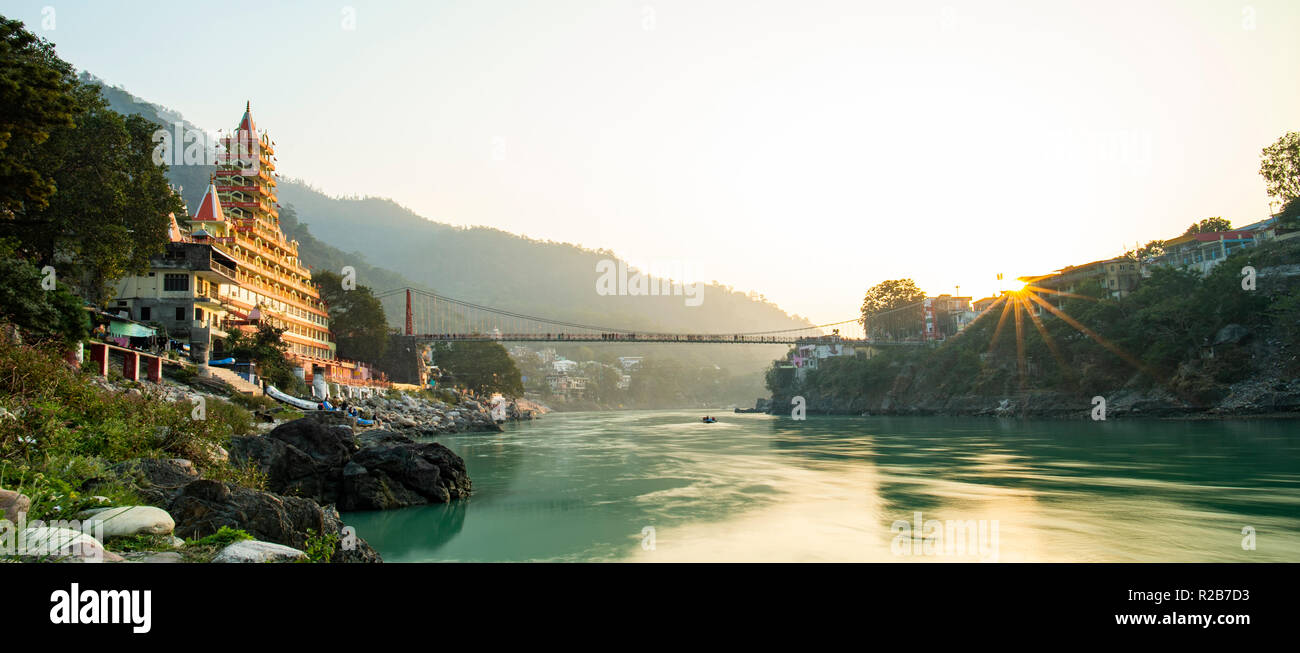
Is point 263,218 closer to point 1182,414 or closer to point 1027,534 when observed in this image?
point 1027,534

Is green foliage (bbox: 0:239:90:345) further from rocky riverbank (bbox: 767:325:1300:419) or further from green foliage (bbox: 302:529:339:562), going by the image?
rocky riverbank (bbox: 767:325:1300:419)

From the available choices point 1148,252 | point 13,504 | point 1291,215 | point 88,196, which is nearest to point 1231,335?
point 1291,215

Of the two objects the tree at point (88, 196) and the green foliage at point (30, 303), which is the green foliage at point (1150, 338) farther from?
the tree at point (88, 196)

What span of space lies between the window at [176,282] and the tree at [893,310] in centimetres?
7607

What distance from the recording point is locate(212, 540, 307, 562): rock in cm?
540

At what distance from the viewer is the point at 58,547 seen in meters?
4.67

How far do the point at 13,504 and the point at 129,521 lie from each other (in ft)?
2.87

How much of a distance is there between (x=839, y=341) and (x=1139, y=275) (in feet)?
101

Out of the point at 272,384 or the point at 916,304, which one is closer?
the point at 272,384

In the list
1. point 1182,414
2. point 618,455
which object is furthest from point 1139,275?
point 618,455

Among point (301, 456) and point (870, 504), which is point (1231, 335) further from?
point (301, 456)

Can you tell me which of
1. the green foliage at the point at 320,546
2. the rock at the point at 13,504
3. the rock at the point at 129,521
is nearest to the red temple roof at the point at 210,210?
the green foliage at the point at 320,546
